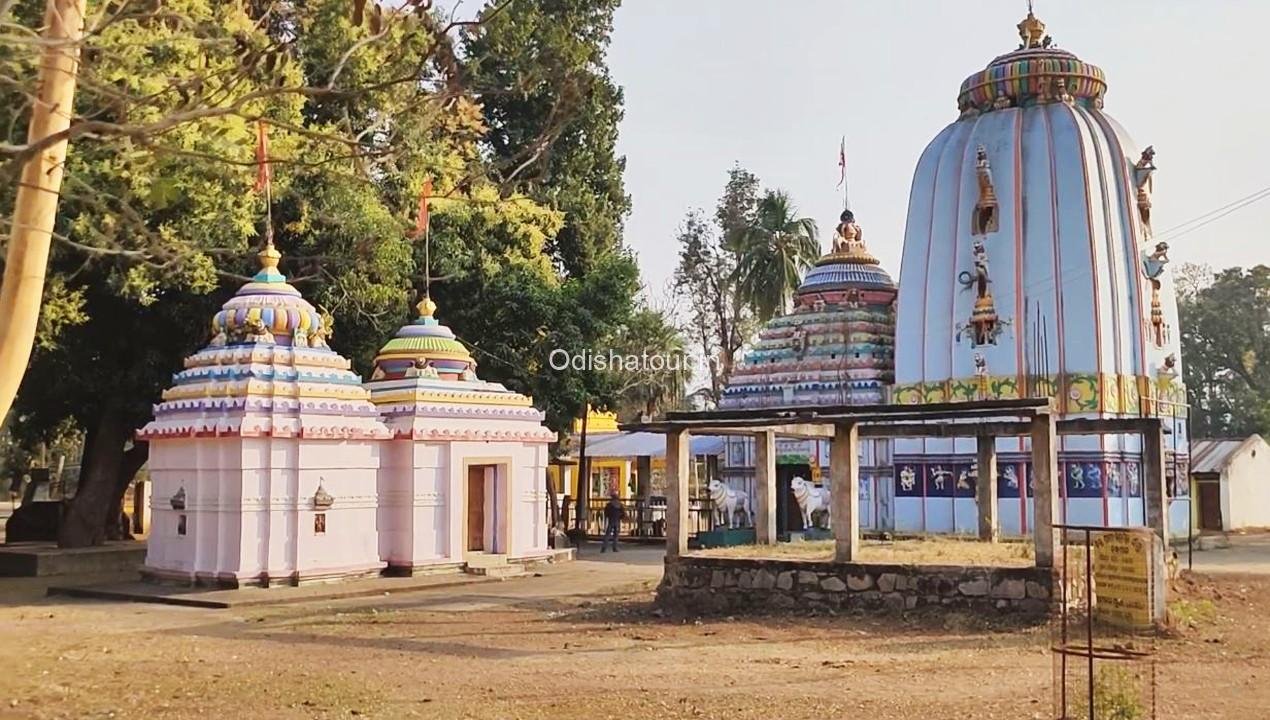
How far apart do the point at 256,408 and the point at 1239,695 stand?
13.6m

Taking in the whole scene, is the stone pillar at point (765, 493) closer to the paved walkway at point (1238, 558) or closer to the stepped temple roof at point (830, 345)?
the paved walkway at point (1238, 558)

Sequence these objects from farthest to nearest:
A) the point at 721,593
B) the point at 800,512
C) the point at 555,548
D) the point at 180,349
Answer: the point at 800,512, the point at 555,548, the point at 180,349, the point at 721,593

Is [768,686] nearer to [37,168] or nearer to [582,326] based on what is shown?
[37,168]

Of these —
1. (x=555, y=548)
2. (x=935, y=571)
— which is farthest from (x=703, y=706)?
(x=555, y=548)

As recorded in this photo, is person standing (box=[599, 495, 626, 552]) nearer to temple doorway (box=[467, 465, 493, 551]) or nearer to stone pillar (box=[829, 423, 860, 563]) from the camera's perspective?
temple doorway (box=[467, 465, 493, 551])

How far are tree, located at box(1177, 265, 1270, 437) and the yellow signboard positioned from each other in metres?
40.4

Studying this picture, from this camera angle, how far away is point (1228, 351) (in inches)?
1960

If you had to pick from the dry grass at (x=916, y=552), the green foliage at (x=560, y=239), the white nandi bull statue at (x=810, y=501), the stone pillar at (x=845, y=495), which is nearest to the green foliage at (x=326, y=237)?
the green foliage at (x=560, y=239)

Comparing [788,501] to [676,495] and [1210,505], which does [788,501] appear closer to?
[1210,505]

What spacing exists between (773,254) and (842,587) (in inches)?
957

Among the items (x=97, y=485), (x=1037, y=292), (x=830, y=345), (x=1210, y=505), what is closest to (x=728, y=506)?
(x=830, y=345)

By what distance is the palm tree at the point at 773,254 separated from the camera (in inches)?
1483

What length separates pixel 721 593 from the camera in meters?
14.9

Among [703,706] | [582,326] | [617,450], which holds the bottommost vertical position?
[703,706]
